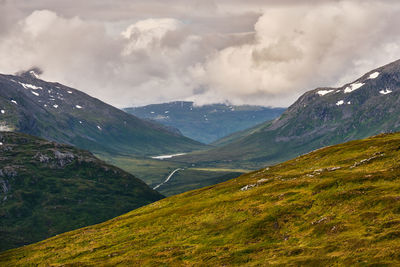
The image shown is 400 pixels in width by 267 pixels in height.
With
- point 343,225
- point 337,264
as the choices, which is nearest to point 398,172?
point 343,225

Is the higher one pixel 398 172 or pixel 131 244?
pixel 398 172

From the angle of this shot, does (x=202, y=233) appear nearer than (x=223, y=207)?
Yes

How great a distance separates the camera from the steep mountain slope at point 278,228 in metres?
52.9

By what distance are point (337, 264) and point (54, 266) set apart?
53.0 meters

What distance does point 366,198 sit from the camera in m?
65.4

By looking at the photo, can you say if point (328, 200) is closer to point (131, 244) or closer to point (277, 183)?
point (277, 183)

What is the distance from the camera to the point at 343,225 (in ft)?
193

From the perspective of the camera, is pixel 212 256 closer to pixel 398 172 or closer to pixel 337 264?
pixel 337 264

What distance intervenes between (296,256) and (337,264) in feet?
23.6

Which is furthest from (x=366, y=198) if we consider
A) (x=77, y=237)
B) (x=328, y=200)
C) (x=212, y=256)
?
(x=77, y=237)

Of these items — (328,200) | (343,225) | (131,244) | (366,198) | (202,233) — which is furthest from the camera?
(131,244)

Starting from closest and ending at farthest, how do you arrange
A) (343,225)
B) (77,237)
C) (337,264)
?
(337,264), (343,225), (77,237)

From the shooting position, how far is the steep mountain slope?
52.9 metres

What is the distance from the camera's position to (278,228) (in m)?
66.6
